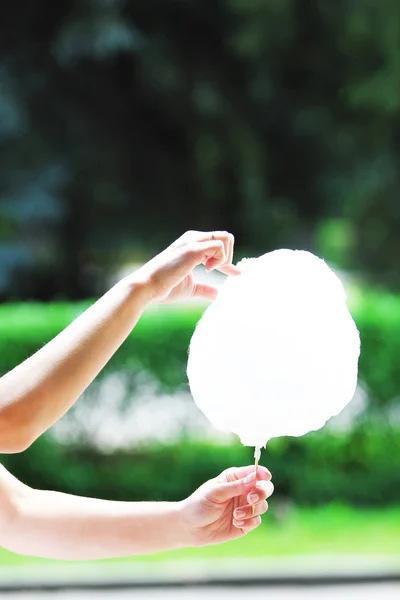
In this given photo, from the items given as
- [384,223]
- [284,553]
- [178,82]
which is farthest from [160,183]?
[284,553]

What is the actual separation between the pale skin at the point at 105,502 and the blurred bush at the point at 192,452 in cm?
306

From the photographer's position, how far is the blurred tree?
7863 millimetres

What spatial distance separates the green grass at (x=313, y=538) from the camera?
385 centimetres

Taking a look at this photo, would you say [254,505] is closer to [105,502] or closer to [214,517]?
[214,517]

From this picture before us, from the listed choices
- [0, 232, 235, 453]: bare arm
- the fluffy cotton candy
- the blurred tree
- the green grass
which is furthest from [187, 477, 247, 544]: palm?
the blurred tree

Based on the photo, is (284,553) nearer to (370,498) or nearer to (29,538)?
(370,498)

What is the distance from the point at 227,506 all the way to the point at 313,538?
2957 mm

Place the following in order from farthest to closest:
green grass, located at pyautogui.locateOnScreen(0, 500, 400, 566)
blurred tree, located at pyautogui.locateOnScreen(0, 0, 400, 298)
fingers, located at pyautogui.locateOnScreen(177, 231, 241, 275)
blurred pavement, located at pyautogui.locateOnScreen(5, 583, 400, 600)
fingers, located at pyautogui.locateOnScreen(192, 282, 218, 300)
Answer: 1. blurred tree, located at pyautogui.locateOnScreen(0, 0, 400, 298)
2. green grass, located at pyautogui.locateOnScreen(0, 500, 400, 566)
3. blurred pavement, located at pyautogui.locateOnScreen(5, 583, 400, 600)
4. fingers, located at pyautogui.locateOnScreen(192, 282, 218, 300)
5. fingers, located at pyautogui.locateOnScreen(177, 231, 241, 275)

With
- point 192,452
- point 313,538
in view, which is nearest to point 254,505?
point 313,538

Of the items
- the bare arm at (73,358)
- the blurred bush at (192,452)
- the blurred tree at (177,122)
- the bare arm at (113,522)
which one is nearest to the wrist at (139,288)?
the bare arm at (73,358)

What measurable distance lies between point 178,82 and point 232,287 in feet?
22.7

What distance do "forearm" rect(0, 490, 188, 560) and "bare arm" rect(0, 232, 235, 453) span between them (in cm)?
24

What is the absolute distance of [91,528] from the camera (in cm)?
129

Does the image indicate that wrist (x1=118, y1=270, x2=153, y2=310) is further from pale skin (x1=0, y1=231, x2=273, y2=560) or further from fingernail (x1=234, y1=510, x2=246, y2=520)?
fingernail (x1=234, y1=510, x2=246, y2=520)
